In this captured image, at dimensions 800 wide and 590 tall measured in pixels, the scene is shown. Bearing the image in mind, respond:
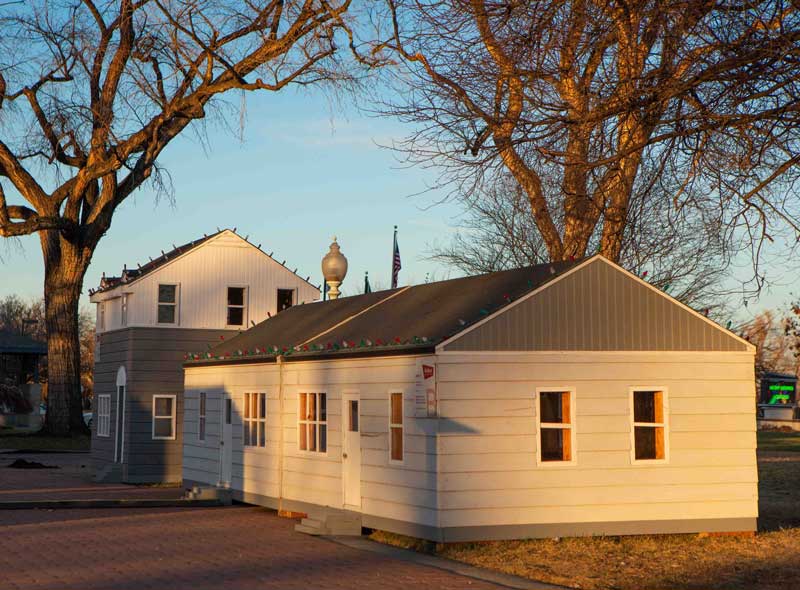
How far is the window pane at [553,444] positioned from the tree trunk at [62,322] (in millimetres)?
27501

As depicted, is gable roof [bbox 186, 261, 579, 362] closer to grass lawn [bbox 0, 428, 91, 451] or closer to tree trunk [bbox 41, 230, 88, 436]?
tree trunk [bbox 41, 230, 88, 436]

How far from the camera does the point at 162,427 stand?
→ 30125 millimetres

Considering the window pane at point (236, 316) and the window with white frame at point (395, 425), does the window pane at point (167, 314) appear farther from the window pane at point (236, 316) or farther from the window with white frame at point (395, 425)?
the window with white frame at point (395, 425)

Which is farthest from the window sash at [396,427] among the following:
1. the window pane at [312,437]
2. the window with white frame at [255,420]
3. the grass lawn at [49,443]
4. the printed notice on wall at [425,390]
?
the grass lawn at [49,443]

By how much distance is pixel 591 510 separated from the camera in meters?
17.4

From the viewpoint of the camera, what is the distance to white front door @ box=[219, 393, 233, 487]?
24312mm

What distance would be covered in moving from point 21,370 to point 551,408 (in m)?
66.2

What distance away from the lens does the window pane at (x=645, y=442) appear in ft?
58.7

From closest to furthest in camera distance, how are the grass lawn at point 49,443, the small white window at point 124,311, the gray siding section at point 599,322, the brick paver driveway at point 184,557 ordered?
the brick paver driveway at point 184,557 < the gray siding section at point 599,322 < the small white window at point 124,311 < the grass lawn at point 49,443

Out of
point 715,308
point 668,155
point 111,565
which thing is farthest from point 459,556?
point 715,308

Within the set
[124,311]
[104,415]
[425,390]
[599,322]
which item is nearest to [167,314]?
[124,311]

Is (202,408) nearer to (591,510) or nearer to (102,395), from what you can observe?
(102,395)

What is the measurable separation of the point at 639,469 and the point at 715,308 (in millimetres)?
24544

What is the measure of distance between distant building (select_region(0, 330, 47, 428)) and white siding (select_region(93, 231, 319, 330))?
42.8 metres
